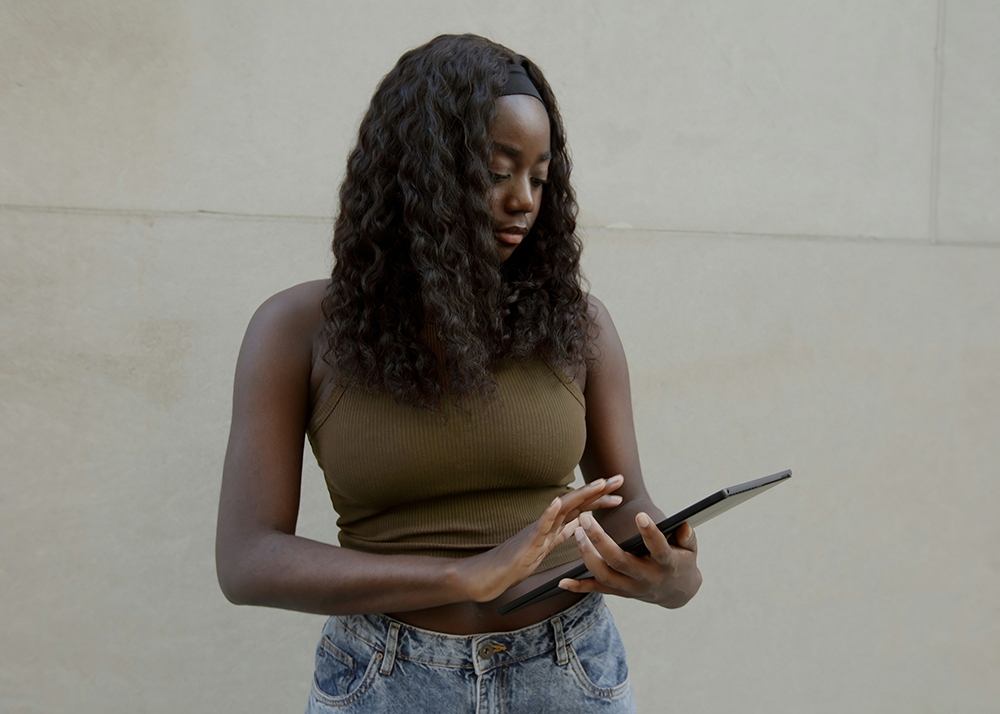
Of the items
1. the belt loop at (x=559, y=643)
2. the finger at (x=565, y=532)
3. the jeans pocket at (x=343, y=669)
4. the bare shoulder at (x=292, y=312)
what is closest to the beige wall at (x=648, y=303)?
the bare shoulder at (x=292, y=312)

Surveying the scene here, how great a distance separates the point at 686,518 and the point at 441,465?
385 mm

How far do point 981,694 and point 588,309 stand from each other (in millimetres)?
2269

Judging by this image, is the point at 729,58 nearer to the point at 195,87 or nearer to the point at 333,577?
the point at 195,87

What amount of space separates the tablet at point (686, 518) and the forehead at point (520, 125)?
629mm

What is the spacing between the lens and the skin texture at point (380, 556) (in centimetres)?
107

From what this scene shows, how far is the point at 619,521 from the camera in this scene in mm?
1377

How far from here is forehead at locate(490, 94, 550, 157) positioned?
126 centimetres

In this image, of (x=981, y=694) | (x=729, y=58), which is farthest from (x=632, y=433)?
(x=981, y=694)

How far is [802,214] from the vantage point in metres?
2.51

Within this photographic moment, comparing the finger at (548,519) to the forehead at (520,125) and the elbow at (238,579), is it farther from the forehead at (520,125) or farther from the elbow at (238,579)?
the forehead at (520,125)

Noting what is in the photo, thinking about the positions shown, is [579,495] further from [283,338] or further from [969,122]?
[969,122]

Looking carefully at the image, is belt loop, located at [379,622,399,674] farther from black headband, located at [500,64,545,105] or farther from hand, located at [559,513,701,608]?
black headband, located at [500,64,545,105]

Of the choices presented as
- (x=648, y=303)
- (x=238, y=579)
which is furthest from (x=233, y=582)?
(x=648, y=303)

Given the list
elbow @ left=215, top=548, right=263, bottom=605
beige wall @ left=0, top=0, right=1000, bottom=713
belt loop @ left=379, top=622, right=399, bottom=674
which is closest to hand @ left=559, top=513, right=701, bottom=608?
belt loop @ left=379, top=622, right=399, bottom=674
